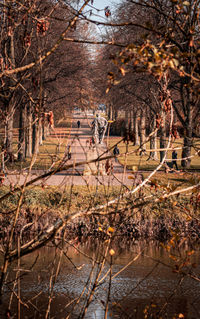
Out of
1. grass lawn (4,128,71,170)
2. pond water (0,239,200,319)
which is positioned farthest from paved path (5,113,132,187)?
pond water (0,239,200,319)

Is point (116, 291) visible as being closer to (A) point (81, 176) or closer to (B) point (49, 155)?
(A) point (81, 176)

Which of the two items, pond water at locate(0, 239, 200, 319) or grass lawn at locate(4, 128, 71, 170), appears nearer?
grass lawn at locate(4, 128, 71, 170)

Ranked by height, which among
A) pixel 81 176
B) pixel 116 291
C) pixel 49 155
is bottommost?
pixel 116 291

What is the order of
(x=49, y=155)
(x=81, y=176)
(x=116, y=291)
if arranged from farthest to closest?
(x=116, y=291) → (x=81, y=176) → (x=49, y=155)

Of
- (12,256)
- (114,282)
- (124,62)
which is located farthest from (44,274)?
(124,62)

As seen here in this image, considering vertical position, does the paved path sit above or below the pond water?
above

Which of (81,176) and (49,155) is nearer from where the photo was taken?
(49,155)

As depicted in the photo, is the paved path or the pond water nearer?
the paved path

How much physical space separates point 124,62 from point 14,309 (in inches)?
271

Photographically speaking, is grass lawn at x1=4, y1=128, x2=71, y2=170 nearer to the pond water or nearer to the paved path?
the paved path

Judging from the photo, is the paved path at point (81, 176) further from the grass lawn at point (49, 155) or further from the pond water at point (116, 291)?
the pond water at point (116, 291)

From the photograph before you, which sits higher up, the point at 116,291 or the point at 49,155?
the point at 49,155

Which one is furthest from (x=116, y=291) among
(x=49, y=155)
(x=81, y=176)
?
(x=49, y=155)

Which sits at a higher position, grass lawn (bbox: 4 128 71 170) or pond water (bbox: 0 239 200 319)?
grass lawn (bbox: 4 128 71 170)
